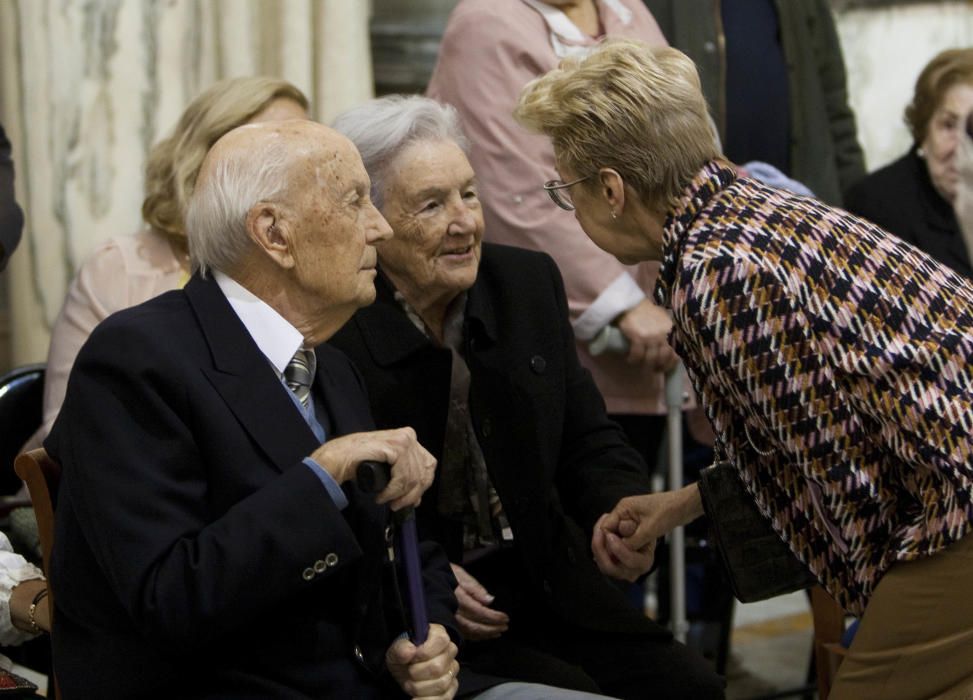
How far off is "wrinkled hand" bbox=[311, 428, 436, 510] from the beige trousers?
73cm

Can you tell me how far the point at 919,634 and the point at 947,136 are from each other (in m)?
2.65

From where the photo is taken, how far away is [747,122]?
14.8ft

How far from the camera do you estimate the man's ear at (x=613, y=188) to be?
2.51 m

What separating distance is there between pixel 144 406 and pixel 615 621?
1217mm

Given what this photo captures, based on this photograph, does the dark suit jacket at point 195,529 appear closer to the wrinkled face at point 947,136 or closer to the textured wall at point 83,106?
the textured wall at point 83,106

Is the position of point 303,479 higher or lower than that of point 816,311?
lower

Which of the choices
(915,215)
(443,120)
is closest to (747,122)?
(915,215)

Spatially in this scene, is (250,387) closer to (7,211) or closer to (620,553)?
(620,553)

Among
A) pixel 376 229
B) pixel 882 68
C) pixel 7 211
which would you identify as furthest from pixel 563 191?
pixel 882 68

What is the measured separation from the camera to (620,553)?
290 cm

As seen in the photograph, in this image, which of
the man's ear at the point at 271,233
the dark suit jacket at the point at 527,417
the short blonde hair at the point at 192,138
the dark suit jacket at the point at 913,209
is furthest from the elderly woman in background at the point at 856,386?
the dark suit jacket at the point at 913,209

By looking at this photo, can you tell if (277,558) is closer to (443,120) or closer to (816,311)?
(816,311)

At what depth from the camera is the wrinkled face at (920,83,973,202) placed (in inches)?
177

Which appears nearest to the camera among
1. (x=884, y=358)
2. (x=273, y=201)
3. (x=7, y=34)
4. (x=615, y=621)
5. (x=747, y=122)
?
(x=884, y=358)
